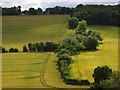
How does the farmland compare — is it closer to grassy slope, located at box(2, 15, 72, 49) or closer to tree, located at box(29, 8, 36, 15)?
grassy slope, located at box(2, 15, 72, 49)

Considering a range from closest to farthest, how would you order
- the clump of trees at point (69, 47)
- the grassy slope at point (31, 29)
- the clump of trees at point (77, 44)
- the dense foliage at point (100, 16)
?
the clump of trees at point (69, 47)
the clump of trees at point (77, 44)
the grassy slope at point (31, 29)
the dense foliage at point (100, 16)

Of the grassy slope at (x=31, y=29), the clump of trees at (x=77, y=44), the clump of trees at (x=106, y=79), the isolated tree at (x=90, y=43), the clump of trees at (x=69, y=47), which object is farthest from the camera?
the grassy slope at (x=31, y=29)

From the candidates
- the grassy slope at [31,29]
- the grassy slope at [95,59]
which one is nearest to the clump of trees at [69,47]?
the grassy slope at [95,59]

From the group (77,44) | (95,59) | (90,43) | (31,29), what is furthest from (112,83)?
(31,29)

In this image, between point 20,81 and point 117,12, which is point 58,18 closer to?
point 117,12

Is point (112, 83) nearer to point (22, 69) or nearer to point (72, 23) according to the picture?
point (22, 69)

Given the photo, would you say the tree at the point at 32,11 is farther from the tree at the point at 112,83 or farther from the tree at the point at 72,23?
the tree at the point at 112,83

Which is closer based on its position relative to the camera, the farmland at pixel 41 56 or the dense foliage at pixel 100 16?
the farmland at pixel 41 56
